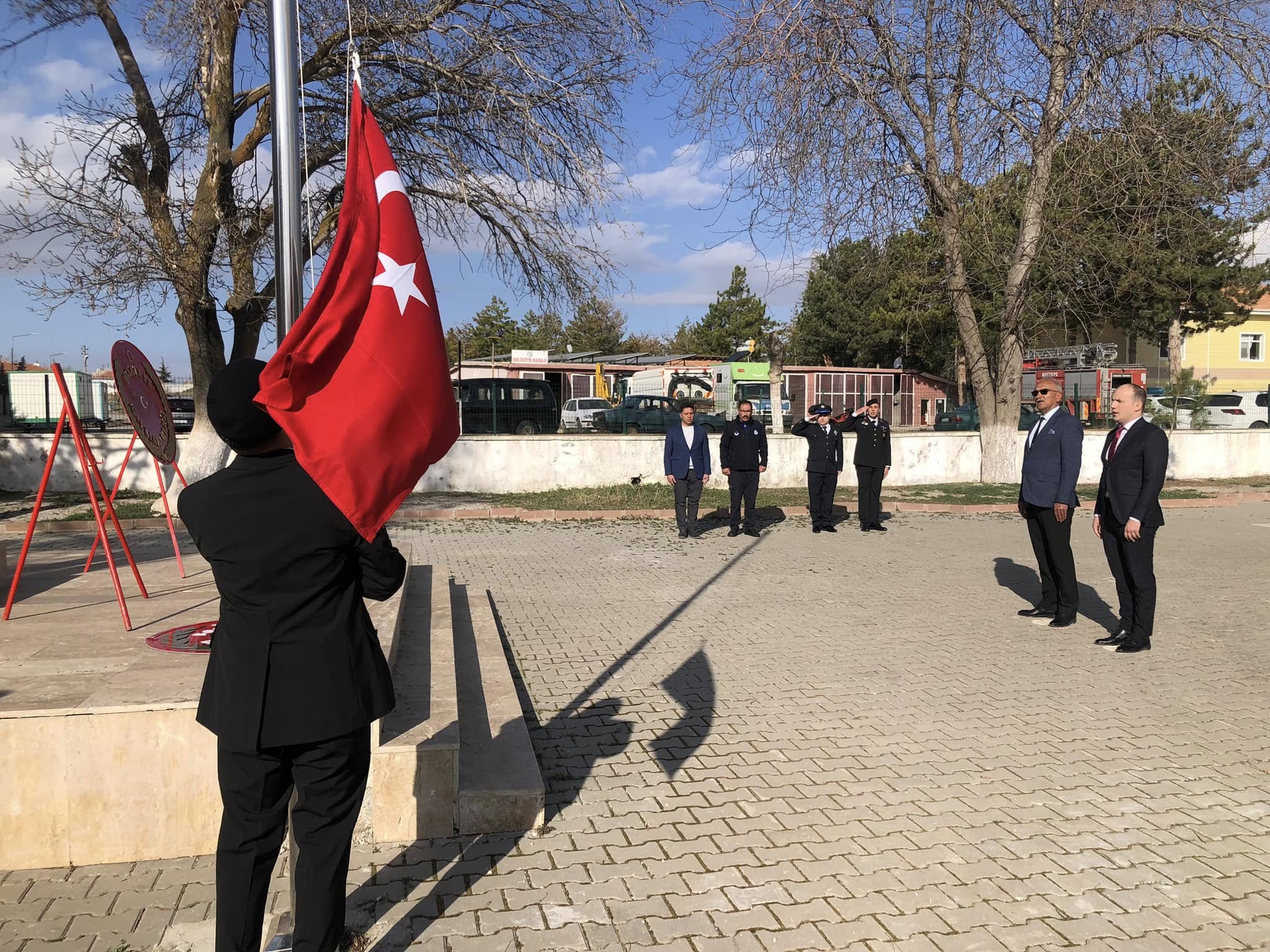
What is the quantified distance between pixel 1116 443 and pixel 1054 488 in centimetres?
62

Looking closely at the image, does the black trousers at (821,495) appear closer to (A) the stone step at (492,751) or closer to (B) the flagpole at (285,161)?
(A) the stone step at (492,751)

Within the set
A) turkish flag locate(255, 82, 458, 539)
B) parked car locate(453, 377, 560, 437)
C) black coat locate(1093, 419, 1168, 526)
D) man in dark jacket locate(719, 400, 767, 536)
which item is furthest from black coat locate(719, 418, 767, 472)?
turkish flag locate(255, 82, 458, 539)

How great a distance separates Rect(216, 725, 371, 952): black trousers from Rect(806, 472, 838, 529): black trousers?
11603 millimetres

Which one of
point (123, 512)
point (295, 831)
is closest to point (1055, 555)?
point (295, 831)

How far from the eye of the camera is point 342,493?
2.66 meters

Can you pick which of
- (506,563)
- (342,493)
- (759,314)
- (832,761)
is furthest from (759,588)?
(759,314)

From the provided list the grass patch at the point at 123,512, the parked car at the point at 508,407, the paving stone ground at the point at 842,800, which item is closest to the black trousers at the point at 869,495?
the paving stone ground at the point at 842,800

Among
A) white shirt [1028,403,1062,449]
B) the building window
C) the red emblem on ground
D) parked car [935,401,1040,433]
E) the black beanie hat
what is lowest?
the red emblem on ground

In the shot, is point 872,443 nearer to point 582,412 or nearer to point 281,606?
point 281,606

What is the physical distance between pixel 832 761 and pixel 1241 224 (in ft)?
44.2

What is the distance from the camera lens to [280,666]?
2.63 meters

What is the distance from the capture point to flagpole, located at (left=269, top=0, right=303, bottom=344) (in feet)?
10.0

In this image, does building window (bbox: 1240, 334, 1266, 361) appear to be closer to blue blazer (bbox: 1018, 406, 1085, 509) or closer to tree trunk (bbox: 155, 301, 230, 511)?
blue blazer (bbox: 1018, 406, 1085, 509)

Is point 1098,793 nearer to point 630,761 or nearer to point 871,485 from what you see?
point 630,761
